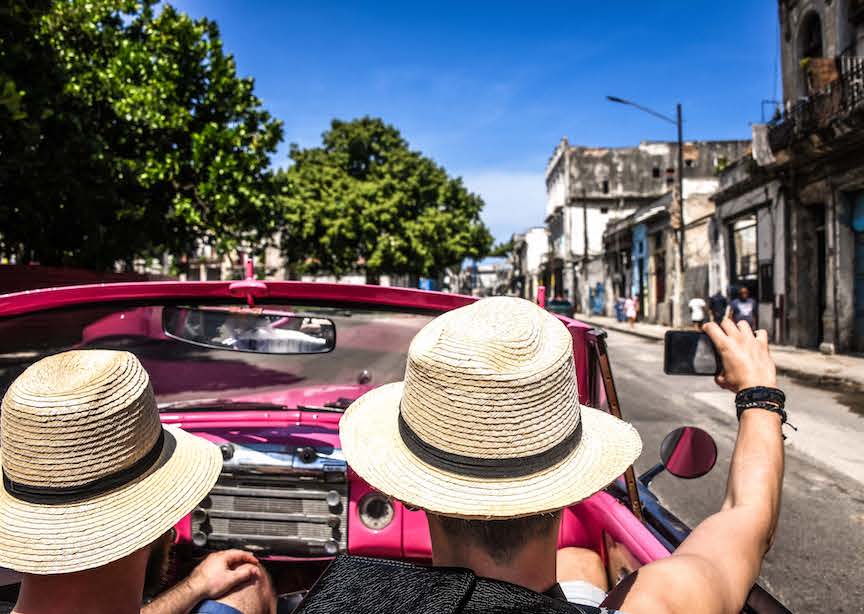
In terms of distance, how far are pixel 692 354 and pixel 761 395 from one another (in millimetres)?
184

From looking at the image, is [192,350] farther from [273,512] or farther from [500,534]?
[500,534]

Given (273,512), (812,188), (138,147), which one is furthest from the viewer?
(812,188)

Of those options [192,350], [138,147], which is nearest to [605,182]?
[138,147]

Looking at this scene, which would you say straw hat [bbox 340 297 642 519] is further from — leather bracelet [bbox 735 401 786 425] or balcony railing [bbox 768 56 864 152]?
balcony railing [bbox 768 56 864 152]

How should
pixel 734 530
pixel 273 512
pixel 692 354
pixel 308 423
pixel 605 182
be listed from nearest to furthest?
1. pixel 734 530
2. pixel 692 354
3. pixel 273 512
4. pixel 308 423
5. pixel 605 182

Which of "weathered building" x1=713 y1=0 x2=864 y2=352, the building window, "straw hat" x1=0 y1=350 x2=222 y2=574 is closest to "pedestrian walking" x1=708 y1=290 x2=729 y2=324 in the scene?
"weathered building" x1=713 y1=0 x2=864 y2=352

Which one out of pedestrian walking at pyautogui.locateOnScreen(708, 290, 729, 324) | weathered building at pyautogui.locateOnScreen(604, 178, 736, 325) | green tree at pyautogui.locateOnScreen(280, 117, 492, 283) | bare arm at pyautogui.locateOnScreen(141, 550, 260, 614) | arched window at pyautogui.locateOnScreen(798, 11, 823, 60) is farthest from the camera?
green tree at pyautogui.locateOnScreen(280, 117, 492, 283)

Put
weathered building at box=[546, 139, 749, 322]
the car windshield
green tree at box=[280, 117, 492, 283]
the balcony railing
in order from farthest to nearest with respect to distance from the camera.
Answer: weathered building at box=[546, 139, 749, 322] < green tree at box=[280, 117, 492, 283] < the balcony railing < the car windshield

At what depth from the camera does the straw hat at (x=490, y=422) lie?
39.8 inches

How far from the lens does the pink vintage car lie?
2010 mm

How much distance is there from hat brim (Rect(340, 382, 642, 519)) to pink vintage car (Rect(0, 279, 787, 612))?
0.66 meters

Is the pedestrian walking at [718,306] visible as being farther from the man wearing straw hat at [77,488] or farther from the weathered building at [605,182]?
the weathered building at [605,182]

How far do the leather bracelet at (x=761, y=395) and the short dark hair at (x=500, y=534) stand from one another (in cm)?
69

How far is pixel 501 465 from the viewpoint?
1.04 metres
